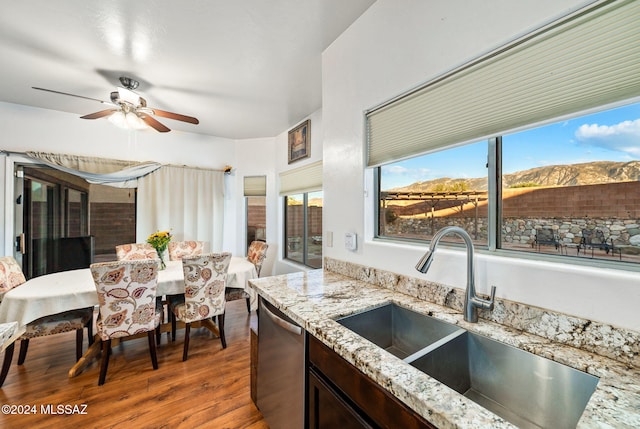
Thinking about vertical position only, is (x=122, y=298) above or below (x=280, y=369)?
above

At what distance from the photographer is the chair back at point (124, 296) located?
188 cm

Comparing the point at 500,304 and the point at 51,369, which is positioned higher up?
the point at 500,304

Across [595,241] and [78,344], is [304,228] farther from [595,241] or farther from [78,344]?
[595,241]

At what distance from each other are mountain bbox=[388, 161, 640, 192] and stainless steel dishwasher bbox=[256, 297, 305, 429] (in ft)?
3.61

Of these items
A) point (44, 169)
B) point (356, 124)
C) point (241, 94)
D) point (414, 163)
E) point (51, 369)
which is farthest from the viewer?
point (44, 169)

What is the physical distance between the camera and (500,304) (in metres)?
1.00

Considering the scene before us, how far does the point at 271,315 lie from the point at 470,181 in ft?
4.03

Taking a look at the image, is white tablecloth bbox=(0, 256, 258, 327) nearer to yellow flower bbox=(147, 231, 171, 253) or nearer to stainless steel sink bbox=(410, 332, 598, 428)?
yellow flower bbox=(147, 231, 171, 253)

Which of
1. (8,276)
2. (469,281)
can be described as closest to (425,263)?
(469,281)

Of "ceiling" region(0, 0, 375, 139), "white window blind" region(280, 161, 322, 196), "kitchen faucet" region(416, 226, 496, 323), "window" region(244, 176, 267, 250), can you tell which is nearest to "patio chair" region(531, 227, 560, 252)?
"kitchen faucet" region(416, 226, 496, 323)

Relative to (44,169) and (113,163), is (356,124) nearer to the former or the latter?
(113,163)

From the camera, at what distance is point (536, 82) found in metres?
0.92

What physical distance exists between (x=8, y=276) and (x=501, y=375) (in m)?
3.43

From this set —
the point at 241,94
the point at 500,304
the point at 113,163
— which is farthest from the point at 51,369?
the point at 500,304
